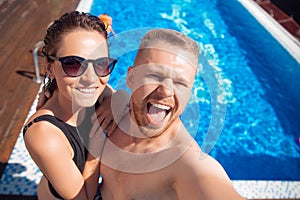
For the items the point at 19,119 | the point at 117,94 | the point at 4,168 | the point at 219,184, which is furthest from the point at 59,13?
the point at 219,184

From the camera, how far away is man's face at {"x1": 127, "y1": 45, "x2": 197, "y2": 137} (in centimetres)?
161

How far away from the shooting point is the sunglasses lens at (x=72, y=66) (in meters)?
1.79

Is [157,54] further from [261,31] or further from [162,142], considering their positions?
[261,31]

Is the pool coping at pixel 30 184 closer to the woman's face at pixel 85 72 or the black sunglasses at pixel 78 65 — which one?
the woman's face at pixel 85 72

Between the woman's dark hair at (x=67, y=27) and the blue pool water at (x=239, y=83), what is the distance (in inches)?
22.7

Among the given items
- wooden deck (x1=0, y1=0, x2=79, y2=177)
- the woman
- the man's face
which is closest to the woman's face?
the woman

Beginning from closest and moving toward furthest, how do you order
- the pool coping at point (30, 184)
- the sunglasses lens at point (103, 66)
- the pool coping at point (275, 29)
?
the sunglasses lens at point (103, 66)
the pool coping at point (30, 184)
the pool coping at point (275, 29)

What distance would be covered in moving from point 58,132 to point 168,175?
696 millimetres

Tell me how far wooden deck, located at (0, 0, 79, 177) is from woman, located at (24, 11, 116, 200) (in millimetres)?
1937

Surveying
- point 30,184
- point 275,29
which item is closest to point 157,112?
point 30,184

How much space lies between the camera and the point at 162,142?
190 cm

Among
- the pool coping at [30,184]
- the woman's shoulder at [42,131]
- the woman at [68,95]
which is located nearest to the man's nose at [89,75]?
the woman at [68,95]

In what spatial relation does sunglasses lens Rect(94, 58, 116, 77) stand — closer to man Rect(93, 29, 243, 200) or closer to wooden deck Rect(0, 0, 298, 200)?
man Rect(93, 29, 243, 200)

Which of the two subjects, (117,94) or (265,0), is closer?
(117,94)
